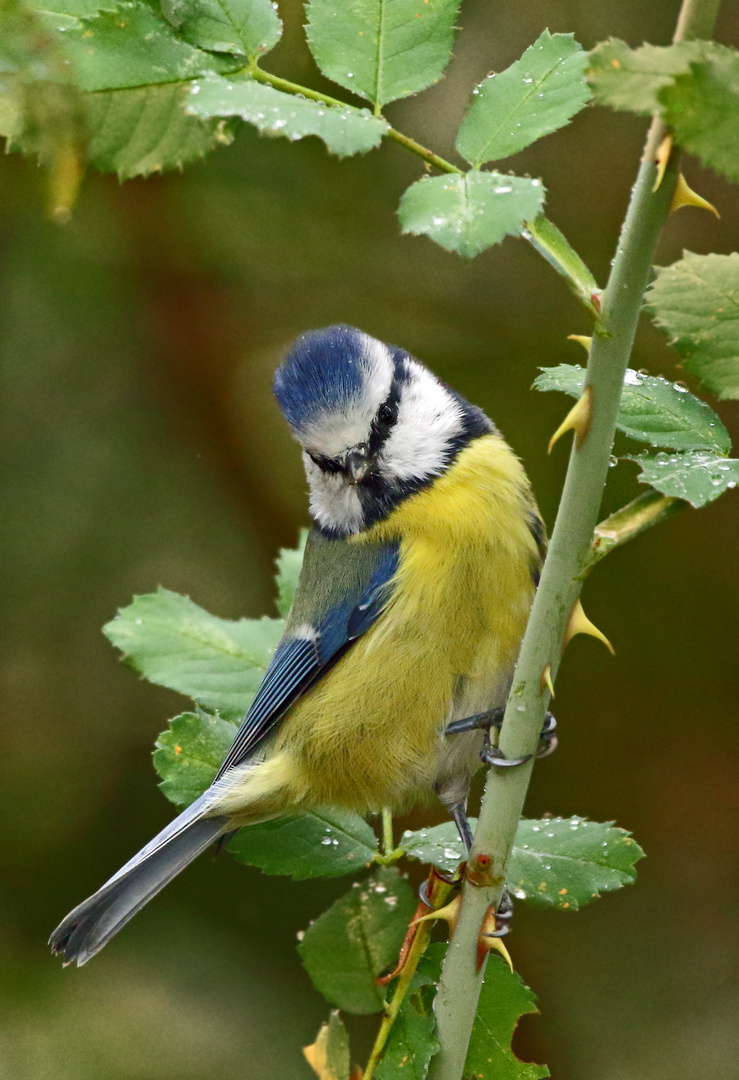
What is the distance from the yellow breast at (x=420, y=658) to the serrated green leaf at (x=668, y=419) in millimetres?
710

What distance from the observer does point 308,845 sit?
1457 millimetres

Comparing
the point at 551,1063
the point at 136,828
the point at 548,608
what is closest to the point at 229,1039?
the point at 136,828

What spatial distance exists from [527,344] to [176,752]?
6.09 ft

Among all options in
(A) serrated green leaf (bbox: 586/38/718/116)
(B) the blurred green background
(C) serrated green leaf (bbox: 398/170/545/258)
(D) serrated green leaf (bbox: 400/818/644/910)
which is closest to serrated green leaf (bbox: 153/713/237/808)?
(D) serrated green leaf (bbox: 400/818/644/910)

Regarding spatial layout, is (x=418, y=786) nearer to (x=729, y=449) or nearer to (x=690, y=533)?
(x=729, y=449)

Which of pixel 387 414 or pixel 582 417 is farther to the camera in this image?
pixel 387 414

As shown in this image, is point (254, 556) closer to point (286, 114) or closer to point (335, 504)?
point (335, 504)

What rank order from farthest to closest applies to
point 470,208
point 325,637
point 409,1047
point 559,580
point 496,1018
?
point 325,637 → point 496,1018 → point 409,1047 → point 559,580 → point 470,208

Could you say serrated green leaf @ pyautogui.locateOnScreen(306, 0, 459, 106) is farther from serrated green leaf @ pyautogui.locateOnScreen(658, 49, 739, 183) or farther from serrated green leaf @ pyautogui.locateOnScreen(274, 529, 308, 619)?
serrated green leaf @ pyautogui.locateOnScreen(274, 529, 308, 619)

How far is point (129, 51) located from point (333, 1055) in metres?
1.04

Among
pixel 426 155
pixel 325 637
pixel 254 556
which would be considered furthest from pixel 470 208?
pixel 254 556

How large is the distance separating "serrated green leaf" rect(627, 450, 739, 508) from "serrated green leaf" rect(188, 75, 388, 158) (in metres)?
0.38

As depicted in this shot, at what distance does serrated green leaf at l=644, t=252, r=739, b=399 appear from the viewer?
0.98 metres

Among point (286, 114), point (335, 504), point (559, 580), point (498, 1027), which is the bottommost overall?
point (498, 1027)
